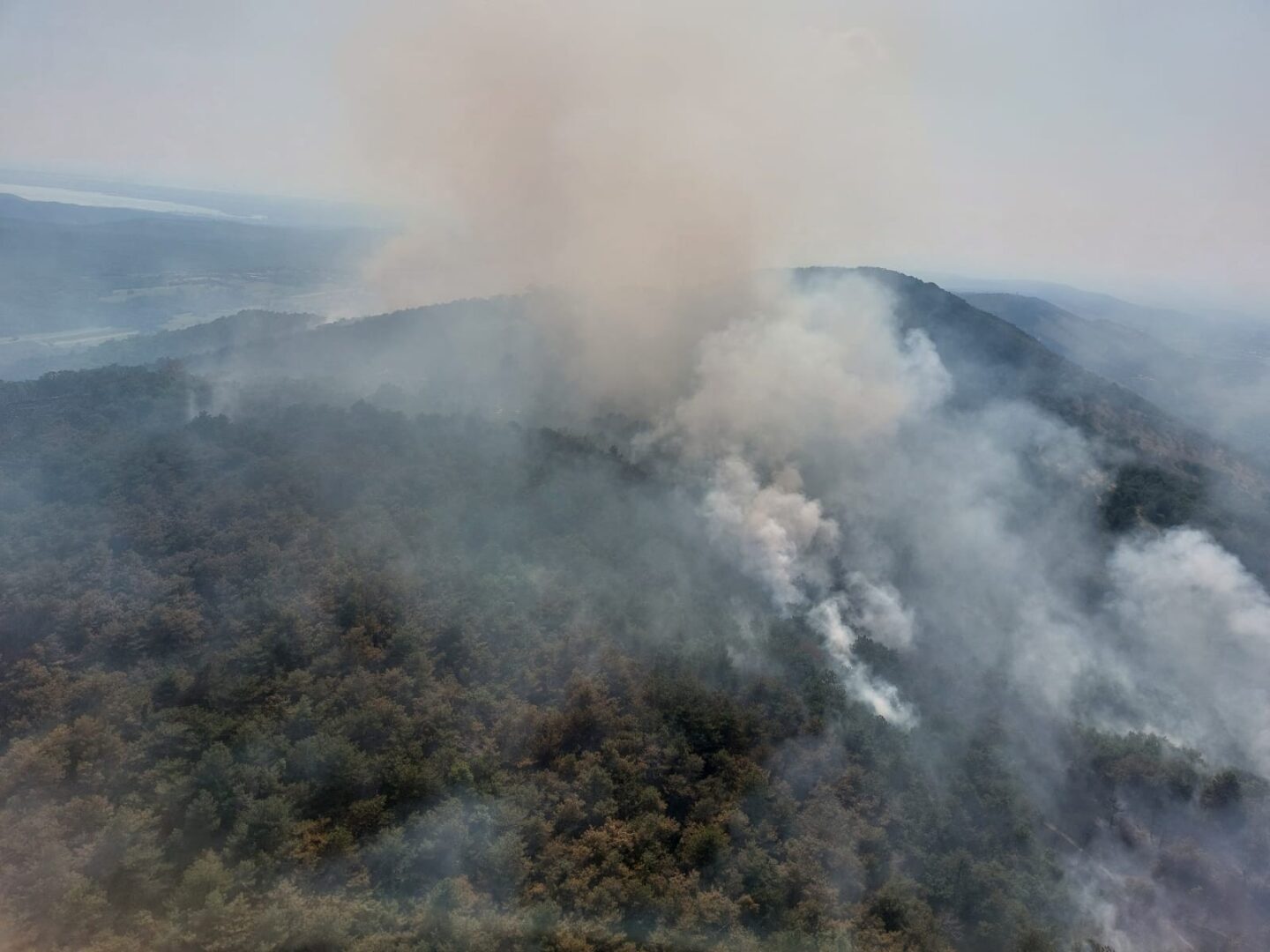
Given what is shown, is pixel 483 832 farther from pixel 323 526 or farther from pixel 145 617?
pixel 323 526

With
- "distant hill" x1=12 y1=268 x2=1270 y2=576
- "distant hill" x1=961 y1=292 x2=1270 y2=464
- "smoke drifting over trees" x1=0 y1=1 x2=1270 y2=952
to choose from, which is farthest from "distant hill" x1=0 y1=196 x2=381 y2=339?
"distant hill" x1=961 y1=292 x2=1270 y2=464

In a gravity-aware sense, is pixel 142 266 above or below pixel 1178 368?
above

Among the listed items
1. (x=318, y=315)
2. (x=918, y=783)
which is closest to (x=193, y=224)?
(x=318, y=315)

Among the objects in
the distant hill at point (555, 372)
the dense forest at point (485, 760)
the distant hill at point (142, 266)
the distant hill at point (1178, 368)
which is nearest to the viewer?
the dense forest at point (485, 760)

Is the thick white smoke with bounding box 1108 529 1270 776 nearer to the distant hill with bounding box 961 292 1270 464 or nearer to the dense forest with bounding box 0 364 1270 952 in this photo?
the dense forest with bounding box 0 364 1270 952

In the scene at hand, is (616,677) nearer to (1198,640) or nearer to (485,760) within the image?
(485,760)

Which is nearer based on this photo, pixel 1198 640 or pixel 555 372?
pixel 1198 640

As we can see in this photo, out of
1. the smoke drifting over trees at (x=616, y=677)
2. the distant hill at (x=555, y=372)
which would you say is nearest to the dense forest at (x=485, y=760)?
the smoke drifting over trees at (x=616, y=677)

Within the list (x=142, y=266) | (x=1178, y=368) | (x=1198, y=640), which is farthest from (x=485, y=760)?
(x=142, y=266)

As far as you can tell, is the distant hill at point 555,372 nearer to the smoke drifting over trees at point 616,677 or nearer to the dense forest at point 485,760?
the smoke drifting over trees at point 616,677
